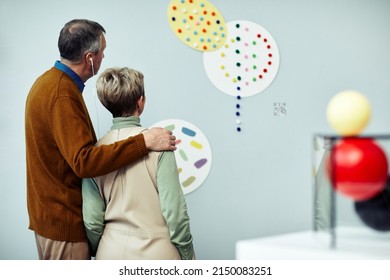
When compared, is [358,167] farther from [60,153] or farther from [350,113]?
[60,153]

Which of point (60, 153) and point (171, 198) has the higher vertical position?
point (60, 153)

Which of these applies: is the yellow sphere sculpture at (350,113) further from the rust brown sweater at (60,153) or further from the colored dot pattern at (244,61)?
the colored dot pattern at (244,61)

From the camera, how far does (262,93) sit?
1.83 meters

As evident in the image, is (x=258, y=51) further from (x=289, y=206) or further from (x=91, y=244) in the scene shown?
(x=91, y=244)

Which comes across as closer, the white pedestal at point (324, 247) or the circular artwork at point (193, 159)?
the white pedestal at point (324, 247)

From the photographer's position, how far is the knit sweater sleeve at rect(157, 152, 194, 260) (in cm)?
118

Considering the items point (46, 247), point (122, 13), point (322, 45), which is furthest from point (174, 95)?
point (46, 247)

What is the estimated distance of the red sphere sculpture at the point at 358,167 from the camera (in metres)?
0.69

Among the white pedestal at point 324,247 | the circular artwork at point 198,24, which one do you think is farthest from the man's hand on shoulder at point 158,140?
the circular artwork at point 198,24

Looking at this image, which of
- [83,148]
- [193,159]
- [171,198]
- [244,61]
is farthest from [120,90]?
[244,61]

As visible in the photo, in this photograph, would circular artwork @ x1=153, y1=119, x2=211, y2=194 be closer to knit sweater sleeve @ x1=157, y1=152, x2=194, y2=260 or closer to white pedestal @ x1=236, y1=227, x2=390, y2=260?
knit sweater sleeve @ x1=157, y1=152, x2=194, y2=260

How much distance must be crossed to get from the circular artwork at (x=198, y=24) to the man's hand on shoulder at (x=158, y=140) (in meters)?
0.70

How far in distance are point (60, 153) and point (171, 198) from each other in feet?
1.16

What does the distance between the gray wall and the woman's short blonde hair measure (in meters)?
0.50
